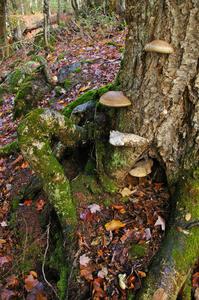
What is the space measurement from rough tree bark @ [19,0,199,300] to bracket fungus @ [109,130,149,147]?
0.35ft

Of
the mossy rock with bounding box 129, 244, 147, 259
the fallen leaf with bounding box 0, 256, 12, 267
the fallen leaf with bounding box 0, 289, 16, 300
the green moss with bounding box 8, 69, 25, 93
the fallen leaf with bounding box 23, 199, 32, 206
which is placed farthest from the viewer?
the green moss with bounding box 8, 69, 25, 93

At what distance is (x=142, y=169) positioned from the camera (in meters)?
3.66

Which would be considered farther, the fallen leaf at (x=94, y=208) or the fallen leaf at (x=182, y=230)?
the fallen leaf at (x=94, y=208)

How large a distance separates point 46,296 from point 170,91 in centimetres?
272

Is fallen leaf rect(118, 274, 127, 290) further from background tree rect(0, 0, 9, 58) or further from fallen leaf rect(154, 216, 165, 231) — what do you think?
background tree rect(0, 0, 9, 58)

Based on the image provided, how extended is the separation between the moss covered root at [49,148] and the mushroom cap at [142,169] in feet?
2.72

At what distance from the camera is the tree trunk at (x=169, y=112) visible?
2910 millimetres

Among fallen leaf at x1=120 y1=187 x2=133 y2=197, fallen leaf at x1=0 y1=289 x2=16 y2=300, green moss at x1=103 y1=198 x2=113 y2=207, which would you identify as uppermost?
fallen leaf at x1=120 y1=187 x2=133 y2=197

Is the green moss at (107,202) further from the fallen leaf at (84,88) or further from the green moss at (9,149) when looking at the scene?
the fallen leaf at (84,88)

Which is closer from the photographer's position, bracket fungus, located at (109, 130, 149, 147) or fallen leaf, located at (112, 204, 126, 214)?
bracket fungus, located at (109, 130, 149, 147)

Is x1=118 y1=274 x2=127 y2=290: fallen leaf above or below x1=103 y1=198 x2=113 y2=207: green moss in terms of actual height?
below

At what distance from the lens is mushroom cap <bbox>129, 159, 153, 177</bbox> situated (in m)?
3.64

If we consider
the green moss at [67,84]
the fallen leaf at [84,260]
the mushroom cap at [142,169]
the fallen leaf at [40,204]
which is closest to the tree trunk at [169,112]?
the mushroom cap at [142,169]

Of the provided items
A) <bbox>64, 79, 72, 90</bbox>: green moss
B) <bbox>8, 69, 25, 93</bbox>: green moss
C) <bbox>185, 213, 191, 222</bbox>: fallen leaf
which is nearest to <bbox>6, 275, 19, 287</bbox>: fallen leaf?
<bbox>185, 213, 191, 222</bbox>: fallen leaf
